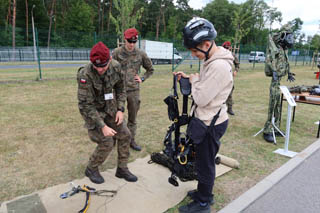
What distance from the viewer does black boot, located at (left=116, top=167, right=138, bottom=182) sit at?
3381 millimetres

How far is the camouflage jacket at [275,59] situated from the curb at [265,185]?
1.65 m

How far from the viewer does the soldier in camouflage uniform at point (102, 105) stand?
2.88m

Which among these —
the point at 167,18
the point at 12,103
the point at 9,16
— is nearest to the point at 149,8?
the point at 167,18

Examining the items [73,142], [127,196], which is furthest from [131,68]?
[127,196]

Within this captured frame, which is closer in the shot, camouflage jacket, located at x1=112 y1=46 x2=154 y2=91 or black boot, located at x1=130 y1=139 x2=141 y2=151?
camouflage jacket, located at x1=112 y1=46 x2=154 y2=91

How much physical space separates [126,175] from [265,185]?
1.95 meters

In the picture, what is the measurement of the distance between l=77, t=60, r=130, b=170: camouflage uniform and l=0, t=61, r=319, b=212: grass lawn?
65 cm

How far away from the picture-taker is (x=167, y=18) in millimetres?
62281

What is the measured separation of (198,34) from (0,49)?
27.8 m

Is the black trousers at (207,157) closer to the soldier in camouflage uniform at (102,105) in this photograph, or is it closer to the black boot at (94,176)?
the soldier in camouflage uniform at (102,105)

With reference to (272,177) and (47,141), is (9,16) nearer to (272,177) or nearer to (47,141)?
(47,141)

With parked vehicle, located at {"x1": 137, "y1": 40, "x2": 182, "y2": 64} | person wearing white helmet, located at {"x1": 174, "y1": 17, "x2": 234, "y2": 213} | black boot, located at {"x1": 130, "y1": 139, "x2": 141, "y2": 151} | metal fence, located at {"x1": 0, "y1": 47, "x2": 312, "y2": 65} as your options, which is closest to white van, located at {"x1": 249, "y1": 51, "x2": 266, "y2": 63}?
metal fence, located at {"x1": 0, "y1": 47, "x2": 312, "y2": 65}

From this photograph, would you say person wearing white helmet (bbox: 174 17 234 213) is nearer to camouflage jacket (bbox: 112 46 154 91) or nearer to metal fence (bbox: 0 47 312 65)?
camouflage jacket (bbox: 112 46 154 91)

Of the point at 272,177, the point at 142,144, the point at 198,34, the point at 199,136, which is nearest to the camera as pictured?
the point at 198,34
